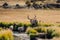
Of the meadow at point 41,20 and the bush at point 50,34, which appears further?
the meadow at point 41,20

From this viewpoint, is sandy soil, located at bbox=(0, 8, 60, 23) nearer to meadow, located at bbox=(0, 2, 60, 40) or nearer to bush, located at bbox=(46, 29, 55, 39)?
meadow, located at bbox=(0, 2, 60, 40)

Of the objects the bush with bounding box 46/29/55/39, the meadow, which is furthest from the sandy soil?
the bush with bounding box 46/29/55/39

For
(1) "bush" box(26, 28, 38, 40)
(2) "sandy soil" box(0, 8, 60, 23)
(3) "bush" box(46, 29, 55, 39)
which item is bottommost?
(2) "sandy soil" box(0, 8, 60, 23)

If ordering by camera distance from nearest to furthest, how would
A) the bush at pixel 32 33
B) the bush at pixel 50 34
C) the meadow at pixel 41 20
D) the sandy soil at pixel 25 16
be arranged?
1. the bush at pixel 32 33
2. the bush at pixel 50 34
3. the meadow at pixel 41 20
4. the sandy soil at pixel 25 16

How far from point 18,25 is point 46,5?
38618mm

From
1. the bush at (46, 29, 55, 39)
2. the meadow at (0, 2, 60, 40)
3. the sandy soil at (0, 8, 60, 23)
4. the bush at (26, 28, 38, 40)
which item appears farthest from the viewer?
the sandy soil at (0, 8, 60, 23)

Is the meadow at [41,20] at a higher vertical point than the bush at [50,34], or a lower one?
lower

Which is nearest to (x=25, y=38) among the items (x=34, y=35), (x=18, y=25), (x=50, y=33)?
(x=34, y=35)

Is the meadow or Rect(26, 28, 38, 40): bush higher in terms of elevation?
Rect(26, 28, 38, 40): bush

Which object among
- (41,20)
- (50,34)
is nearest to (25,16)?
(41,20)

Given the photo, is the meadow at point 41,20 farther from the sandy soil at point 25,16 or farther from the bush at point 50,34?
the bush at point 50,34

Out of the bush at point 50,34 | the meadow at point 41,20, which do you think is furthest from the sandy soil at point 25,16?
the bush at point 50,34

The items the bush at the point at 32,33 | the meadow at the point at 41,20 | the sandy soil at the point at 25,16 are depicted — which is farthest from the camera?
the sandy soil at the point at 25,16

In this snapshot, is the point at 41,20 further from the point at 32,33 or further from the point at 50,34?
the point at 32,33
